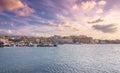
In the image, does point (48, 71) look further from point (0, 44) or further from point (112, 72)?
point (0, 44)

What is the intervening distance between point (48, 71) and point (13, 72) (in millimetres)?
7477

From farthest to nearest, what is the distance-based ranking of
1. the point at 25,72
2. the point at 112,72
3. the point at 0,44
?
the point at 0,44, the point at 112,72, the point at 25,72

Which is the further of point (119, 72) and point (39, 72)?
point (119, 72)

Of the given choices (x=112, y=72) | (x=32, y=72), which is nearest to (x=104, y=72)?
(x=112, y=72)

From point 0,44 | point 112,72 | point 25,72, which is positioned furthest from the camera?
point 0,44

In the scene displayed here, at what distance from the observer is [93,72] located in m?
37.4

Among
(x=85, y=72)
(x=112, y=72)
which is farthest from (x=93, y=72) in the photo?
(x=112, y=72)

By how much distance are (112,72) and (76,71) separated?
808 centimetres

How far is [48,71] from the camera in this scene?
37.2m

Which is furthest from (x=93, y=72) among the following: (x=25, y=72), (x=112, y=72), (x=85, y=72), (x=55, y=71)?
(x=25, y=72)

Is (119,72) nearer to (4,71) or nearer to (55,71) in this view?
(55,71)

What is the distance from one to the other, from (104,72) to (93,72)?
2.47 meters

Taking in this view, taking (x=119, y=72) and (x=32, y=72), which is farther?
(x=119, y=72)

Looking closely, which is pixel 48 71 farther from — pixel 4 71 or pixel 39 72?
pixel 4 71
